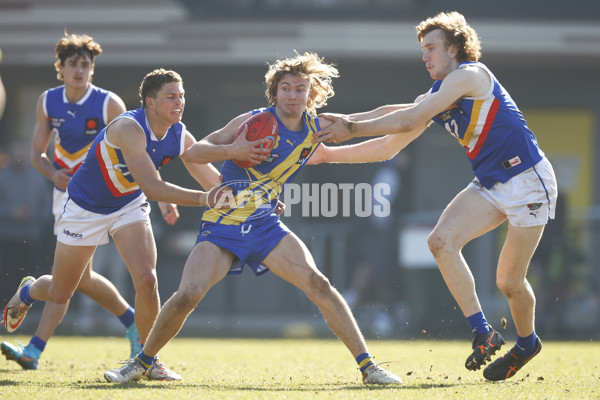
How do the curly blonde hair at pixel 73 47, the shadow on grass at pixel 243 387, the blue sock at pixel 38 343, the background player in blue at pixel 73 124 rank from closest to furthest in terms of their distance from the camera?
the shadow on grass at pixel 243 387 → the blue sock at pixel 38 343 → the background player in blue at pixel 73 124 → the curly blonde hair at pixel 73 47

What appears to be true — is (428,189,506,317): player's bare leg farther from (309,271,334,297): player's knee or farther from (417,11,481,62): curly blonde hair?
(417,11,481,62): curly blonde hair

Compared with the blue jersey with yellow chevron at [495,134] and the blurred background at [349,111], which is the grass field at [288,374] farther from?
the blurred background at [349,111]

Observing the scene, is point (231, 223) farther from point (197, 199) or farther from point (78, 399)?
point (78, 399)

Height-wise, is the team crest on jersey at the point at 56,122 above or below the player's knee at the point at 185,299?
above

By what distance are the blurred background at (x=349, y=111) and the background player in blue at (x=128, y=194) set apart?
4.37 meters

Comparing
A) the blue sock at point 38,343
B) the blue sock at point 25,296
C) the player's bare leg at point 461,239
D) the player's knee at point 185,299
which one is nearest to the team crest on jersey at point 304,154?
the player's bare leg at point 461,239

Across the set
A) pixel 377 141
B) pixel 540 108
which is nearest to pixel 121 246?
pixel 377 141

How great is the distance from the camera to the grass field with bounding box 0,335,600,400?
5344 millimetres

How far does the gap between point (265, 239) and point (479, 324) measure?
1485 mm

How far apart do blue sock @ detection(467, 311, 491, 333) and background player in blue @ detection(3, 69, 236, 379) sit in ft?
6.71

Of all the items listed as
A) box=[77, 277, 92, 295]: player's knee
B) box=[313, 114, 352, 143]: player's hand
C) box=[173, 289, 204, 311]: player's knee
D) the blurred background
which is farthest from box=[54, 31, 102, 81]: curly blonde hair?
the blurred background

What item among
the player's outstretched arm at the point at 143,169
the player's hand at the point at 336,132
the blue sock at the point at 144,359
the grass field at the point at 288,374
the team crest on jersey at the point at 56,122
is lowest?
the grass field at the point at 288,374

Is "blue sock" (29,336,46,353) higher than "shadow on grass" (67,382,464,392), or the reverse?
"shadow on grass" (67,382,464,392)

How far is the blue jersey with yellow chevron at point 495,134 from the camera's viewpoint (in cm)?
602
